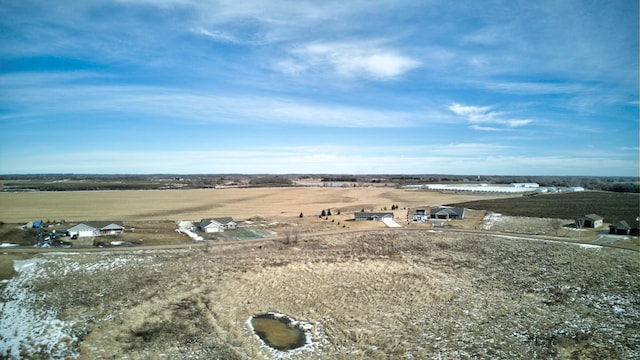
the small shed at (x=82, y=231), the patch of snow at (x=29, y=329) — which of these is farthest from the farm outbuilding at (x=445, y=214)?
the patch of snow at (x=29, y=329)

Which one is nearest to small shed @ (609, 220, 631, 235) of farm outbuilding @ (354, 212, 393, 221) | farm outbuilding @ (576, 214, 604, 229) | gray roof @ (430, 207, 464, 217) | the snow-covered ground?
farm outbuilding @ (576, 214, 604, 229)

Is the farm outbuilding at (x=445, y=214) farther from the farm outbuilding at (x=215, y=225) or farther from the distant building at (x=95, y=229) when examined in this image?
the distant building at (x=95, y=229)

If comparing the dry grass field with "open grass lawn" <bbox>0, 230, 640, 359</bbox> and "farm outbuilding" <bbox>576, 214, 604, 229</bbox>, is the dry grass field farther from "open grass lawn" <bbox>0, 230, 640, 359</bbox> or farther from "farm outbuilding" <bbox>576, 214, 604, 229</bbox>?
"farm outbuilding" <bbox>576, 214, 604, 229</bbox>

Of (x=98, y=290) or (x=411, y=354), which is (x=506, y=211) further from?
(x=98, y=290)

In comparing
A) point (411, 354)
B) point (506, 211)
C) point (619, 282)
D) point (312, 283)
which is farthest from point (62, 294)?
point (506, 211)

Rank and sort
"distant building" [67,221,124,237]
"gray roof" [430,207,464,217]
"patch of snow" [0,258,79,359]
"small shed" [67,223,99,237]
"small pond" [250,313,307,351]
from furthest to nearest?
"gray roof" [430,207,464,217] → "distant building" [67,221,124,237] → "small shed" [67,223,99,237] → "small pond" [250,313,307,351] → "patch of snow" [0,258,79,359]

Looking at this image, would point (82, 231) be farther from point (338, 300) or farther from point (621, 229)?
point (621, 229)
